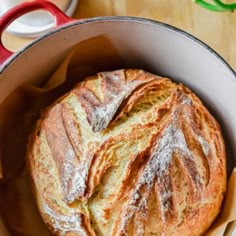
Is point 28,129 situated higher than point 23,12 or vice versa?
point 23,12

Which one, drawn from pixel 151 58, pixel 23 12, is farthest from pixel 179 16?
pixel 23 12

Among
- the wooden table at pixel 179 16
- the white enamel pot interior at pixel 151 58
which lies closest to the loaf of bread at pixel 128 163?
the white enamel pot interior at pixel 151 58

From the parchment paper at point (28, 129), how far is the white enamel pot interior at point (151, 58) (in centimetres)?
1

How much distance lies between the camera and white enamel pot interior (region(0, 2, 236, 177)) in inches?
37.8

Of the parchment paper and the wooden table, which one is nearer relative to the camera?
the parchment paper

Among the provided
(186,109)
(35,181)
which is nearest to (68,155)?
(35,181)

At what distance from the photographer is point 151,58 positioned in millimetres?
1048

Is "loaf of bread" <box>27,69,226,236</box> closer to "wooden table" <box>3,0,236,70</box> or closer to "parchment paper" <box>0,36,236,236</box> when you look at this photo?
"parchment paper" <box>0,36,236,236</box>

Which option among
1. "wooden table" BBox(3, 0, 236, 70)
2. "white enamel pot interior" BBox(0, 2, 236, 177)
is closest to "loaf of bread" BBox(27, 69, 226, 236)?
"white enamel pot interior" BBox(0, 2, 236, 177)

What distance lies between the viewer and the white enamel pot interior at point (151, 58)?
3.15ft

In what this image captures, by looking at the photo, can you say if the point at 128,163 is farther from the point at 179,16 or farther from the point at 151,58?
the point at 179,16

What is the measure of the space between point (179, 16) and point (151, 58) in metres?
0.12

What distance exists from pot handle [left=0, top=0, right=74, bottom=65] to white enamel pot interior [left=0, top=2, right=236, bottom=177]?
0.05 feet

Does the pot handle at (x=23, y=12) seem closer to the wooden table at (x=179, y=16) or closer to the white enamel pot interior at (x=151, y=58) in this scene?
the white enamel pot interior at (x=151, y=58)
